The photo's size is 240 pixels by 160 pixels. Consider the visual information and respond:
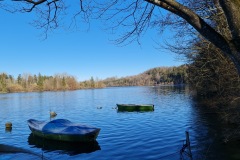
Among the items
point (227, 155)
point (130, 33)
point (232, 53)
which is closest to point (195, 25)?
point (232, 53)

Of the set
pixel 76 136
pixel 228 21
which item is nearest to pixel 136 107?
pixel 76 136

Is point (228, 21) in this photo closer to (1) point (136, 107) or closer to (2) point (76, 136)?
(2) point (76, 136)

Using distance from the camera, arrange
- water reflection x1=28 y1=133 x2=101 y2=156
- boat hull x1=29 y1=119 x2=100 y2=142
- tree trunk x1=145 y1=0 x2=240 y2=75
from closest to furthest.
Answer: tree trunk x1=145 y1=0 x2=240 y2=75 → water reflection x1=28 y1=133 x2=101 y2=156 → boat hull x1=29 y1=119 x2=100 y2=142

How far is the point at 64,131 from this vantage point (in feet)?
79.8

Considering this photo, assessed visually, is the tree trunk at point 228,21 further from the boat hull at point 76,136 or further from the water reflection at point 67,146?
the boat hull at point 76,136

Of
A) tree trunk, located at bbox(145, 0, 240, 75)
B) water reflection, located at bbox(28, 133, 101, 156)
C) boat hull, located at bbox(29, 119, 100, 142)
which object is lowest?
water reflection, located at bbox(28, 133, 101, 156)

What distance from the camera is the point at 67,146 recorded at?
23062 millimetres

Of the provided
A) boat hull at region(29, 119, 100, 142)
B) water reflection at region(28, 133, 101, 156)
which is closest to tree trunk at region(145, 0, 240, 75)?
water reflection at region(28, 133, 101, 156)

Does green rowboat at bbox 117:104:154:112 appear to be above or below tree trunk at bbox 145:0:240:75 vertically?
below

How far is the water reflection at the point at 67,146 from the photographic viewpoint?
21.5 metres

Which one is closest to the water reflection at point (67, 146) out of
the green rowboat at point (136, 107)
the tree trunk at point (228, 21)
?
the tree trunk at point (228, 21)

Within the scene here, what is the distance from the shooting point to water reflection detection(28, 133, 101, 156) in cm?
2154

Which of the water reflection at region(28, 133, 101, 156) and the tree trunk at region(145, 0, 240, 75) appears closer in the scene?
the tree trunk at region(145, 0, 240, 75)

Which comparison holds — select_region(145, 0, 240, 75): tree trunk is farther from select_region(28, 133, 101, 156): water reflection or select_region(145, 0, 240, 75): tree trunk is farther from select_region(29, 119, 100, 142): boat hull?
select_region(29, 119, 100, 142): boat hull
